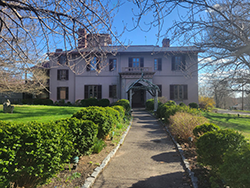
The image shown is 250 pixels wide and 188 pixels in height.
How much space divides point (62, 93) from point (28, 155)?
2356 cm

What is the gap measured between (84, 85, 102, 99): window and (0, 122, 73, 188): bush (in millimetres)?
21134

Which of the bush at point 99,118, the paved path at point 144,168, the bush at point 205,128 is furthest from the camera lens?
the bush at point 99,118

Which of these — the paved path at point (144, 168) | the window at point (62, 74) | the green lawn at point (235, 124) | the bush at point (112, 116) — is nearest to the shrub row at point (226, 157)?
the paved path at point (144, 168)

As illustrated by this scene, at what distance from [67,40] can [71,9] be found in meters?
0.77

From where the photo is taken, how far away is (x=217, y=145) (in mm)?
3301

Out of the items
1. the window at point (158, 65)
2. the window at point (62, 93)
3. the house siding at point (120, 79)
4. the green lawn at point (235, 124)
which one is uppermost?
the window at point (158, 65)

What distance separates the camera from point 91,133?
4484mm

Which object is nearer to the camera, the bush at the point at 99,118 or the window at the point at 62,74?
the bush at the point at 99,118

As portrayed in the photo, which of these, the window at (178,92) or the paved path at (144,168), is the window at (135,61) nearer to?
the window at (178,92)

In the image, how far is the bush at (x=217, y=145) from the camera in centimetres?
318

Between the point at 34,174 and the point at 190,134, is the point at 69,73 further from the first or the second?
the point at 34,174

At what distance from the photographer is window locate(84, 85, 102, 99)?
24.0m

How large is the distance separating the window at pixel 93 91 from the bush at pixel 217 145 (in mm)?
21116

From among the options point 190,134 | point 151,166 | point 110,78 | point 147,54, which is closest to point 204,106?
point 147,54
